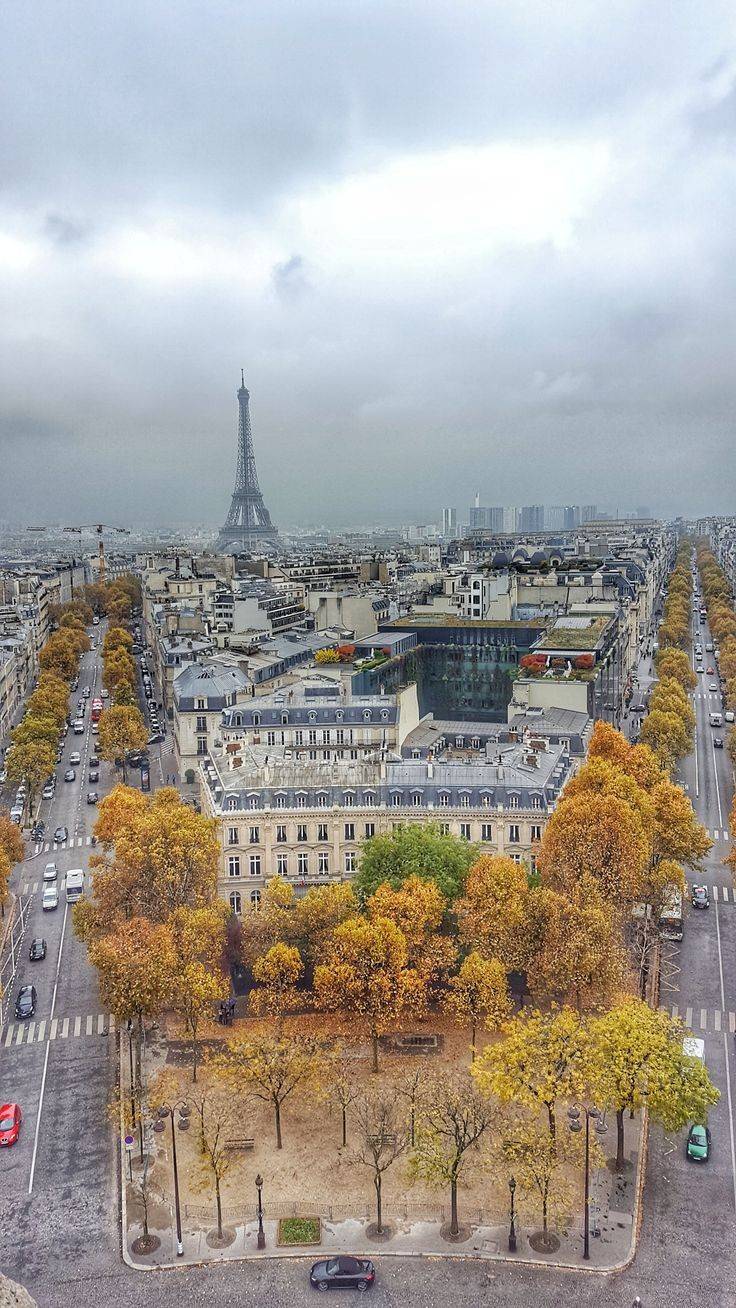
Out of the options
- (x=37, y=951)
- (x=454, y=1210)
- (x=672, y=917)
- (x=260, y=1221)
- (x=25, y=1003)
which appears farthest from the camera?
(x=672, y=917)

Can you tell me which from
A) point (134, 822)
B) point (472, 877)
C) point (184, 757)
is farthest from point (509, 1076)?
point (184, 757)

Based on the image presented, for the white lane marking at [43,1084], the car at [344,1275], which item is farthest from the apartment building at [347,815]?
the car at [344,1275]

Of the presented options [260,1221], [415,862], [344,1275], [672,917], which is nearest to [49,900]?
[415,862]

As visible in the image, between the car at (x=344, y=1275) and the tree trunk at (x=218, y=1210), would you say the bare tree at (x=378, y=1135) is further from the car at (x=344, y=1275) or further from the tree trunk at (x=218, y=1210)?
the tree trunk at (x=218, y=1210)

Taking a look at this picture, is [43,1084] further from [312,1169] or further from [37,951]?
[312,1169]

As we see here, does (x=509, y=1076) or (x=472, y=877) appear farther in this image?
(x=472, y=877)

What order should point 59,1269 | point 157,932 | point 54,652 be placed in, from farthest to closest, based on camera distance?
point 54,652 < point 157,932 < point 59,1269

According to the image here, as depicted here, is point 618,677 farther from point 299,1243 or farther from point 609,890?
point 299,1243
